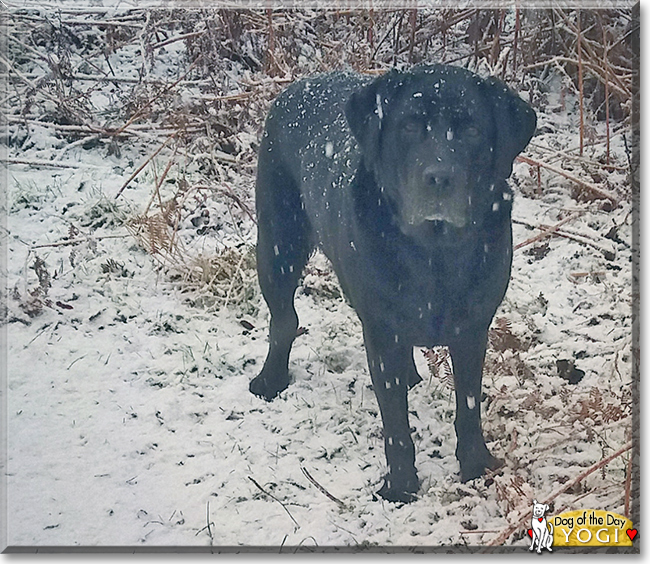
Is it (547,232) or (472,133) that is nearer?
(472,133)

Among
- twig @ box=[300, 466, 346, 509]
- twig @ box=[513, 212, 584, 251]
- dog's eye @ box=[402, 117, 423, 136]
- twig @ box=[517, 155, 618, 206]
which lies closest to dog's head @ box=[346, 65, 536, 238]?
dog's eye @ box=[402, 117, 423, 136]

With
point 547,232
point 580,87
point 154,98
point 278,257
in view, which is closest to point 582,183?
point 547,232

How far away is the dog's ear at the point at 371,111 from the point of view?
223cm

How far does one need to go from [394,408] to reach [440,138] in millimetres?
965

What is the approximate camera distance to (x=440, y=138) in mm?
2123

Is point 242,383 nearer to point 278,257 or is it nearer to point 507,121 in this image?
point 278,257

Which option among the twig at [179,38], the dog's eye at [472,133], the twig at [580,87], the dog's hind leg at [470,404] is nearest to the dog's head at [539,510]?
the dog's hind leg at [470,404]

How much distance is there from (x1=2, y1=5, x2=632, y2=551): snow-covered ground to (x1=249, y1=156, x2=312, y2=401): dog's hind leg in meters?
0.12

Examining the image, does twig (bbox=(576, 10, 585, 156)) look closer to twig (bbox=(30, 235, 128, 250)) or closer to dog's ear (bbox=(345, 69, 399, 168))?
dog's ear (bbox=(345, 69, 399, 168))

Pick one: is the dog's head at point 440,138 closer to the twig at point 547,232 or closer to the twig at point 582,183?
the twig at point 547,232

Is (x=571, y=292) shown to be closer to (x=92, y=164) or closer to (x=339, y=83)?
(x=339, y=83)

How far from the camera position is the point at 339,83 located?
9.80ft

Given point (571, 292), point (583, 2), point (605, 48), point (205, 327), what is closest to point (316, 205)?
point (205, 327)

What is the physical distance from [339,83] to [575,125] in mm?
2488
